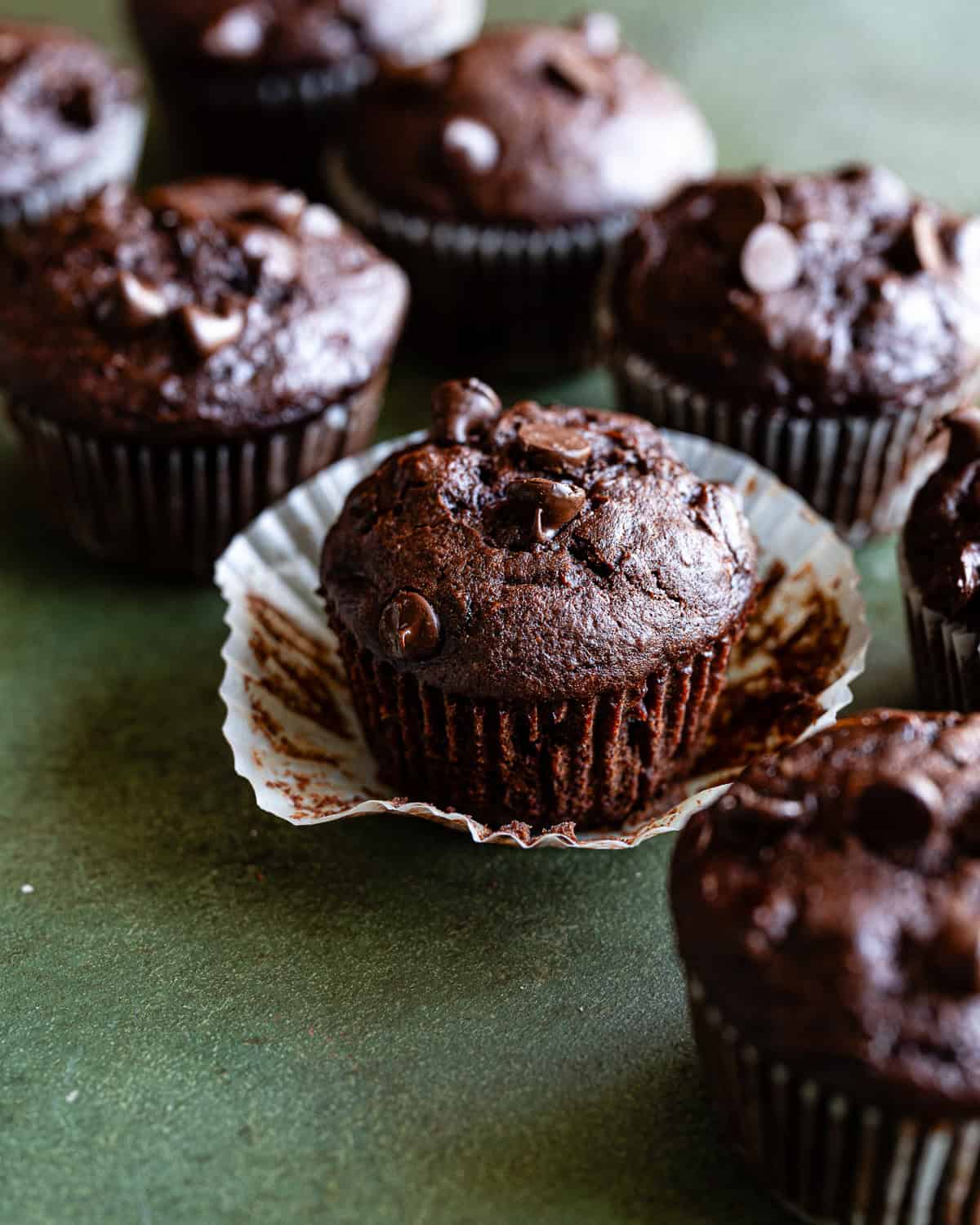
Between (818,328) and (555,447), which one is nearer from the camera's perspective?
(555,447)

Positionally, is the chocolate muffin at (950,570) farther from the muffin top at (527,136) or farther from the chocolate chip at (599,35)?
the chocolate chip at (599,35)

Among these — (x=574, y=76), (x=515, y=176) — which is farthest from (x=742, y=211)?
(x=574, y=76)

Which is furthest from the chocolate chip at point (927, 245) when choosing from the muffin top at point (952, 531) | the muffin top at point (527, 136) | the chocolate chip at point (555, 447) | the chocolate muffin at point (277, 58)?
the chocolate muffin at point (277, 58)

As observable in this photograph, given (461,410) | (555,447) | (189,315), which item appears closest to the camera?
(555,447)

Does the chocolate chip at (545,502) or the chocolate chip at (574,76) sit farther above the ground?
the chocolate chip at (574,76)

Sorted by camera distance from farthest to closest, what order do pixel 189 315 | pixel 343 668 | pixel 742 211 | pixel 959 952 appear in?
pixel 742 211 < pixel 189 315 < pixel 343 668 < pixel 959 952

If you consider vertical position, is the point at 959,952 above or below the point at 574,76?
below

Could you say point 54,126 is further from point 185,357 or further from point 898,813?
point 898,813

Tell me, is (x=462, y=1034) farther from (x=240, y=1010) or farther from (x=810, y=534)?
(x=810, y=534)
